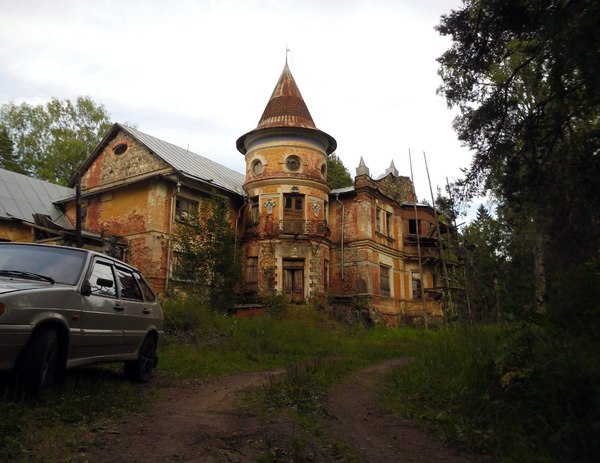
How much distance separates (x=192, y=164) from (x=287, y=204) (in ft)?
19.5

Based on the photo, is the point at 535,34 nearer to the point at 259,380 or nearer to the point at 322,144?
the point at 259,380

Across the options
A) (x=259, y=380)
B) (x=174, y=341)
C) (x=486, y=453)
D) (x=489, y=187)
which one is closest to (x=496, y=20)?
(x=489, y=187)

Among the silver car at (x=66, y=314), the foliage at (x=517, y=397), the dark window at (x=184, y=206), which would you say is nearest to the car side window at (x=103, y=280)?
the silver car at (x=66, y=314)

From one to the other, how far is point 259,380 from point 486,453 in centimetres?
495

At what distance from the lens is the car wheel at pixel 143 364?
23.9ft

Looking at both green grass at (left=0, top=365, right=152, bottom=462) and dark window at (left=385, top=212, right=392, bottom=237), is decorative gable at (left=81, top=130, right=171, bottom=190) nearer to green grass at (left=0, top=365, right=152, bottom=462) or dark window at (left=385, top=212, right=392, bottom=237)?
dark window at (left=385, top=212, right=392, bottom=237)

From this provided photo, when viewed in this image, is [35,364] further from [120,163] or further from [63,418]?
[120,163]

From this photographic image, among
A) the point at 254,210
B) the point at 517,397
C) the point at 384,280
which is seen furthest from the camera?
the point at 384,280

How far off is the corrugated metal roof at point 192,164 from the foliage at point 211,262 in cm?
555

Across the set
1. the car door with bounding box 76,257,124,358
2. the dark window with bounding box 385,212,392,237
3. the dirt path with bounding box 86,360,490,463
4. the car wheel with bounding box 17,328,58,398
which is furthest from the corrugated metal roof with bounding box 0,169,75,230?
the dirt path with bounding box 86,360,490,463

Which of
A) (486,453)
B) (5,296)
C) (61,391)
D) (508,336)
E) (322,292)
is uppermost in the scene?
(322,292)

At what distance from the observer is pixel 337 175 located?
1592 inches

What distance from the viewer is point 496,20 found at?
801 centimetres

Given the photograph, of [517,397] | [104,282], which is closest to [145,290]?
[104,282]
